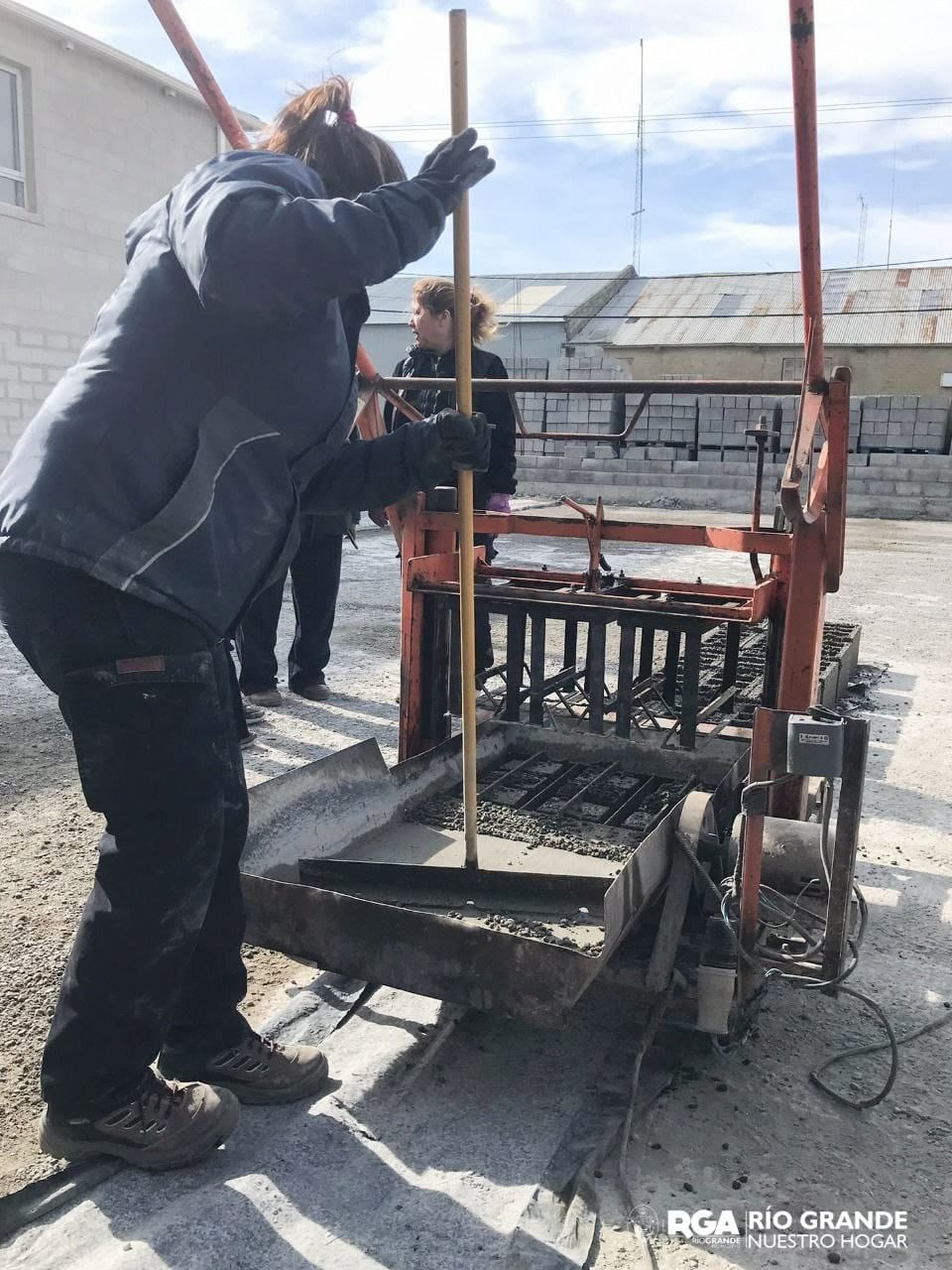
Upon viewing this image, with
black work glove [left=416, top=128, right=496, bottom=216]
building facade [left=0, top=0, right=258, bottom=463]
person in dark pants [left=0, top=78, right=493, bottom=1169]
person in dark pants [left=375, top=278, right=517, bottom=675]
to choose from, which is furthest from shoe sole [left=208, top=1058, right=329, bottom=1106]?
building facade [left=0, top=0, right=258, bottom=463]

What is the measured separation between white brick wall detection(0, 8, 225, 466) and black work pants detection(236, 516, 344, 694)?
726cm

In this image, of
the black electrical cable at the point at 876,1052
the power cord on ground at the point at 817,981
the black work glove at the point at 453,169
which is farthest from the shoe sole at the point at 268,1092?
the black work glove at the point at 453,169

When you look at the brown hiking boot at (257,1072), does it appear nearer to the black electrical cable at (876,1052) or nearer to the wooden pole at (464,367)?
the wooden pole at (464,367)

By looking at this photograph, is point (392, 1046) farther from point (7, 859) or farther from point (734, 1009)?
point (7, 859)

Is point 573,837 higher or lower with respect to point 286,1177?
higher

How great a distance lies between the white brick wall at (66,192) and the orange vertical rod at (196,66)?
9.31 m

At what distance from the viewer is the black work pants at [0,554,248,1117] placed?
6.11 ft

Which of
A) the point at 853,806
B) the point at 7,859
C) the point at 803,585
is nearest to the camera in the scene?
the point at 853,806

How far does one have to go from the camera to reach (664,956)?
2.36m

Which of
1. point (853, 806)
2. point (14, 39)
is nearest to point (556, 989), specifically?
point (853, 806)

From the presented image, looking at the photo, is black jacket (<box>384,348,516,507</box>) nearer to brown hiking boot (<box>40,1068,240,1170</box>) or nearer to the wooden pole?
the wooden pole

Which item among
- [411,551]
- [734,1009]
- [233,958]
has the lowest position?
[734,1009]

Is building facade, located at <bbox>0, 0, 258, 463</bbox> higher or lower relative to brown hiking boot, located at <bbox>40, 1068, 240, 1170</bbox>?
higher

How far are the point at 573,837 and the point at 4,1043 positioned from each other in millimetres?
1529
